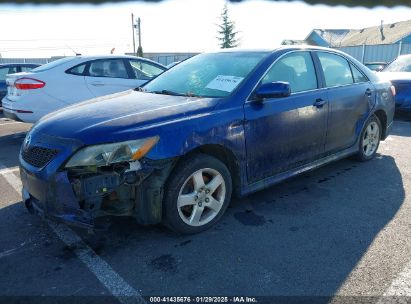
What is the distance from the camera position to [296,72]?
404 centimetres

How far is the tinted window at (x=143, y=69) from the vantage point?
7529 millimetres

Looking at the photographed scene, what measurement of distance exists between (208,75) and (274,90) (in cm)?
78

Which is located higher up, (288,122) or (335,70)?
(335,70)

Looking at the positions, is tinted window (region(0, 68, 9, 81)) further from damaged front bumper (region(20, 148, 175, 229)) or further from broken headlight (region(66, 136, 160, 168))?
broken headlight (region(66, 136, 160, 168))

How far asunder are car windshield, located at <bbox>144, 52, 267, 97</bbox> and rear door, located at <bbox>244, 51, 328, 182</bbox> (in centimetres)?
24

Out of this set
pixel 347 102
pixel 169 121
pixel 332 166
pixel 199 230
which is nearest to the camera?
pixel 169 121

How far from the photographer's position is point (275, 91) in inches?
134

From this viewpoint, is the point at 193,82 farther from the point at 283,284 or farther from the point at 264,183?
the point at 283,284

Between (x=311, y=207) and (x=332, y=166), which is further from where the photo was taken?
(x=332, y=166)

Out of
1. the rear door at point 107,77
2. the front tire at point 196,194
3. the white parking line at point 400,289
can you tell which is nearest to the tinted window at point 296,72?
the front tire at point 196,194

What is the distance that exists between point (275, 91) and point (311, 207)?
1.25m

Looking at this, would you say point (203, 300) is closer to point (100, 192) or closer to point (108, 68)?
point (100, 192)

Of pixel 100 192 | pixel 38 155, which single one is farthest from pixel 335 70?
pixel 38 155

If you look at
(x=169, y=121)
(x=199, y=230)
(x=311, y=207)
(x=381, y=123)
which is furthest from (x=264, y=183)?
(x=381, y=123)
